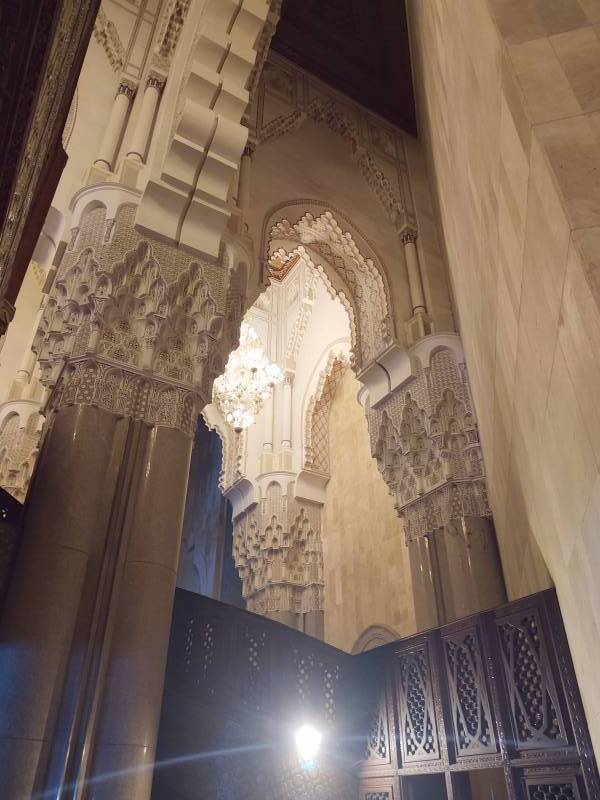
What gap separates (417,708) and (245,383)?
5.41 m

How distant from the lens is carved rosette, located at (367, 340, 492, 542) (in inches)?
243

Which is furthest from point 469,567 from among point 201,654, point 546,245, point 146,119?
point 146,119

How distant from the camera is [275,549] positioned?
362 inches

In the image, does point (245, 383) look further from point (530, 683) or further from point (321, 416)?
point (530, 683)

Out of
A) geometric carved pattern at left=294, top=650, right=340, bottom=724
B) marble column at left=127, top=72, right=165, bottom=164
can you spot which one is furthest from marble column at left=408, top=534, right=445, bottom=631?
marble column at left=127, top=72, right=165, bottom=164

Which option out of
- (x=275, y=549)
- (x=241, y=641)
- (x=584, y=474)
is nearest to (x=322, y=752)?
(x=241, y=641)

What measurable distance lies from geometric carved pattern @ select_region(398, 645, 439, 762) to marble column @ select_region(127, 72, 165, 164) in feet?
15.3

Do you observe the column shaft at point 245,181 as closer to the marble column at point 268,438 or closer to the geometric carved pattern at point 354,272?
the geometric carved pattern at point 354,272

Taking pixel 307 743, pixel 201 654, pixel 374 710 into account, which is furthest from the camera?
pixel 374 710

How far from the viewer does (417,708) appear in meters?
4.33

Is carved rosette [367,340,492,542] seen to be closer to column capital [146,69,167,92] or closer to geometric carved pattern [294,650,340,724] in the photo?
geometric carved pattern [294,650,340,724]

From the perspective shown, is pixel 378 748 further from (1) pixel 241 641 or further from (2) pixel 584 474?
(2) pixel 584 474

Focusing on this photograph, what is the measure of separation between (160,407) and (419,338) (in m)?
3.67

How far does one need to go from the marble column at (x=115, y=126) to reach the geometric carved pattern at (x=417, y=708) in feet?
15.7
